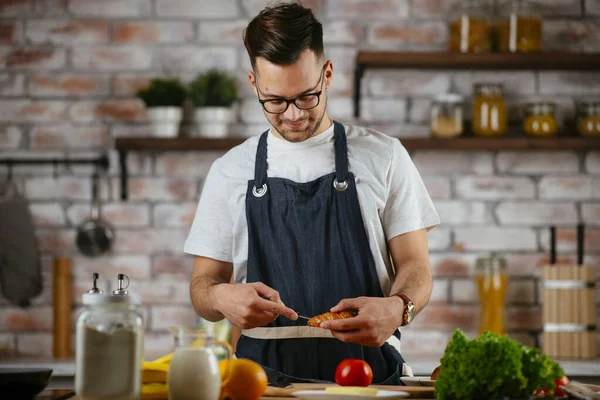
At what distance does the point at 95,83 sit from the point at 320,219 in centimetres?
177

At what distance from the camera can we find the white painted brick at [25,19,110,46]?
11.8 ft

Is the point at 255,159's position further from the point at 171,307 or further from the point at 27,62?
the point at 27,62

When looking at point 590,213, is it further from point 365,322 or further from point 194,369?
point 194,369

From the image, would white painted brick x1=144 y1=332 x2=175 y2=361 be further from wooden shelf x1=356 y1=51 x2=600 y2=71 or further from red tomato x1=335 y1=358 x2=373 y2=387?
→ red tomato x1=335 y1=358 x2=373 y2=387

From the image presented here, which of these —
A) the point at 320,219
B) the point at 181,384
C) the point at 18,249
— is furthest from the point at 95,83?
the point at 181,384

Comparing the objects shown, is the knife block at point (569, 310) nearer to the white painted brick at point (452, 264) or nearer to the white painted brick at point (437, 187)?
the white painted brick at point (452, 264)

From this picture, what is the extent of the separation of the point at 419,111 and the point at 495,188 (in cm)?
46

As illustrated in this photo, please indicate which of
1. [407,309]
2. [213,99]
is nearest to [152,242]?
[213,99]

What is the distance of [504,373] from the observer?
1416 mm

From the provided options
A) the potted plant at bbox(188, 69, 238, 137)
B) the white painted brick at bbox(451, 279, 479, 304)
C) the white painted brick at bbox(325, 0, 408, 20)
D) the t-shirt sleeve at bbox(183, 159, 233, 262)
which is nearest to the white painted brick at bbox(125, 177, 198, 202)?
the potted plant at bbox(188, 69, 238, 137)

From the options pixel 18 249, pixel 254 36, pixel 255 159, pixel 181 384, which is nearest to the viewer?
pixel 181 384

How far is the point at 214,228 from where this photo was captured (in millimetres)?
2256

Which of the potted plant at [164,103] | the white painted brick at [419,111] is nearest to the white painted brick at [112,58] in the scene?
the potted plant at [164,103]

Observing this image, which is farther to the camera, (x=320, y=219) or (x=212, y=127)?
(x=212, y=127)
